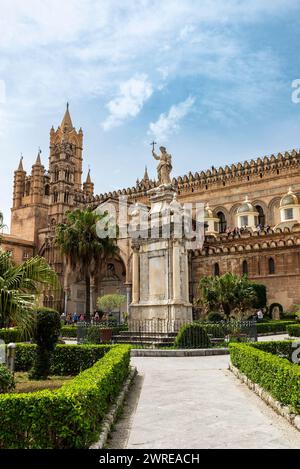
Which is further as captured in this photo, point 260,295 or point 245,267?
point 245,267

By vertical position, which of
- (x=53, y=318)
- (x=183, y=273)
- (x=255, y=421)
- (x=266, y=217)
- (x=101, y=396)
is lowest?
(x=255, y=421)

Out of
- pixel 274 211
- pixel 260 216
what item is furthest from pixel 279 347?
pixel 260 216

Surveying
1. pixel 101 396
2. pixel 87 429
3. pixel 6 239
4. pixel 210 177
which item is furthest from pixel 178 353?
pixel 6 239

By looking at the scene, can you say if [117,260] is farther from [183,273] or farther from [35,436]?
[35,436]

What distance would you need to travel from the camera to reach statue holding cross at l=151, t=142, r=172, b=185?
720 inches

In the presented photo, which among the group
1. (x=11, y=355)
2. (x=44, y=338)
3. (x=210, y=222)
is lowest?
(x=11, y=355)

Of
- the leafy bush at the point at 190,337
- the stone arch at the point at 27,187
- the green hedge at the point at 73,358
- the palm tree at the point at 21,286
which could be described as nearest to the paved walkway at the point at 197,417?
the green hedge at the point at 73,358

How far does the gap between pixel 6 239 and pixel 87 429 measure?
5007cm

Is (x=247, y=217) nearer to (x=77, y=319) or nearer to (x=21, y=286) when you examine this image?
(x=77, y=319)

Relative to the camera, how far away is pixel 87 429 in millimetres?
4598

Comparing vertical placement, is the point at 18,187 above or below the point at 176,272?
above

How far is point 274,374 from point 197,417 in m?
1.48

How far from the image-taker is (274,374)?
6.91m

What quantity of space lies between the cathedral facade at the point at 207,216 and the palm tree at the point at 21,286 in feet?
78.6
